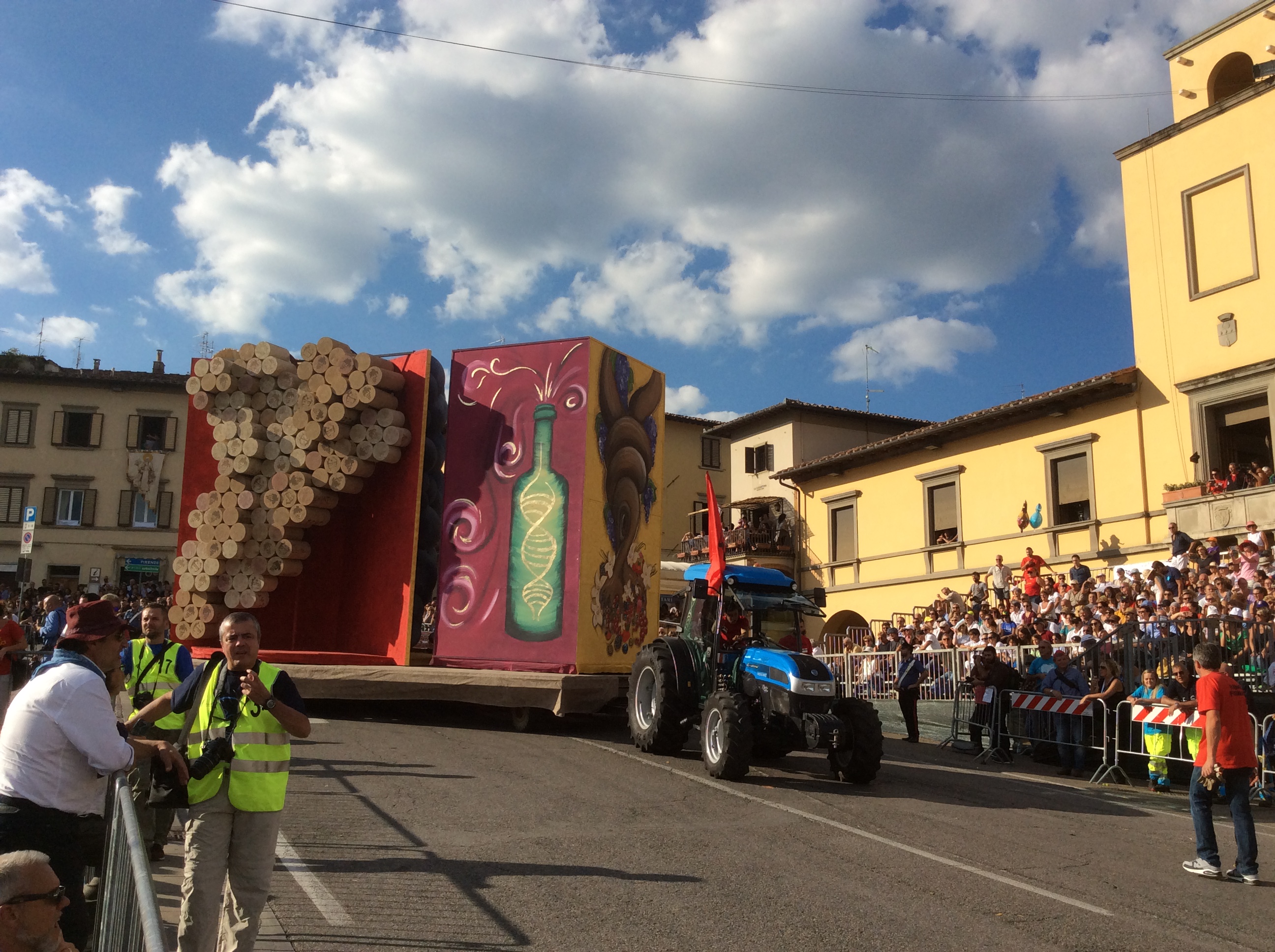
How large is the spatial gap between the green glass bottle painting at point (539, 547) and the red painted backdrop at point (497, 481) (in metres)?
0.08

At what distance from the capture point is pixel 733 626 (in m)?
12.0

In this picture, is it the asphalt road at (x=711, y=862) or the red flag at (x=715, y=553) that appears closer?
the asphalt road at (x=711, y=862)

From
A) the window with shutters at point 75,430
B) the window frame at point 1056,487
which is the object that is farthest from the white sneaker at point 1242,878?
the window with shutters at point 75,430

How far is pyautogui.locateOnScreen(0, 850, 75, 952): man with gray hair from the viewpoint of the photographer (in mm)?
2795

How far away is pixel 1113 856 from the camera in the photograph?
8.00 m

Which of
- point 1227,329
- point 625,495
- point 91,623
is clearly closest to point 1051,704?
point 625,495

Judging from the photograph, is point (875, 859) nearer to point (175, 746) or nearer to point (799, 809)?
point (799, 809)

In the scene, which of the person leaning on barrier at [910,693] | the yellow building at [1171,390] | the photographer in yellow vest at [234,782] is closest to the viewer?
the photographer in yellow vest at [234,782]

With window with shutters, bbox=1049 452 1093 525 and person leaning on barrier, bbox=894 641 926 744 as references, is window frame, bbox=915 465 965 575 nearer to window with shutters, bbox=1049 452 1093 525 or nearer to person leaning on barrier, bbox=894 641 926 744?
window with shutters, bbox=1049 452 1093 525

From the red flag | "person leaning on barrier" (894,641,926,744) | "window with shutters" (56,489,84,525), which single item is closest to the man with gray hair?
the red flag

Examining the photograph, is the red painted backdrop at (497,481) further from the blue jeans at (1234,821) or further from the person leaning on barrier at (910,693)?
the blue jeans at (1234,821)

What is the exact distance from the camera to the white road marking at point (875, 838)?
652 centimetres

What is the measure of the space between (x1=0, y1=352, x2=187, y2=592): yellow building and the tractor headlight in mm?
38339

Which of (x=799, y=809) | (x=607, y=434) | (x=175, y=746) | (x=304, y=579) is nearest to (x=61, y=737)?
(x=175, y=746)
